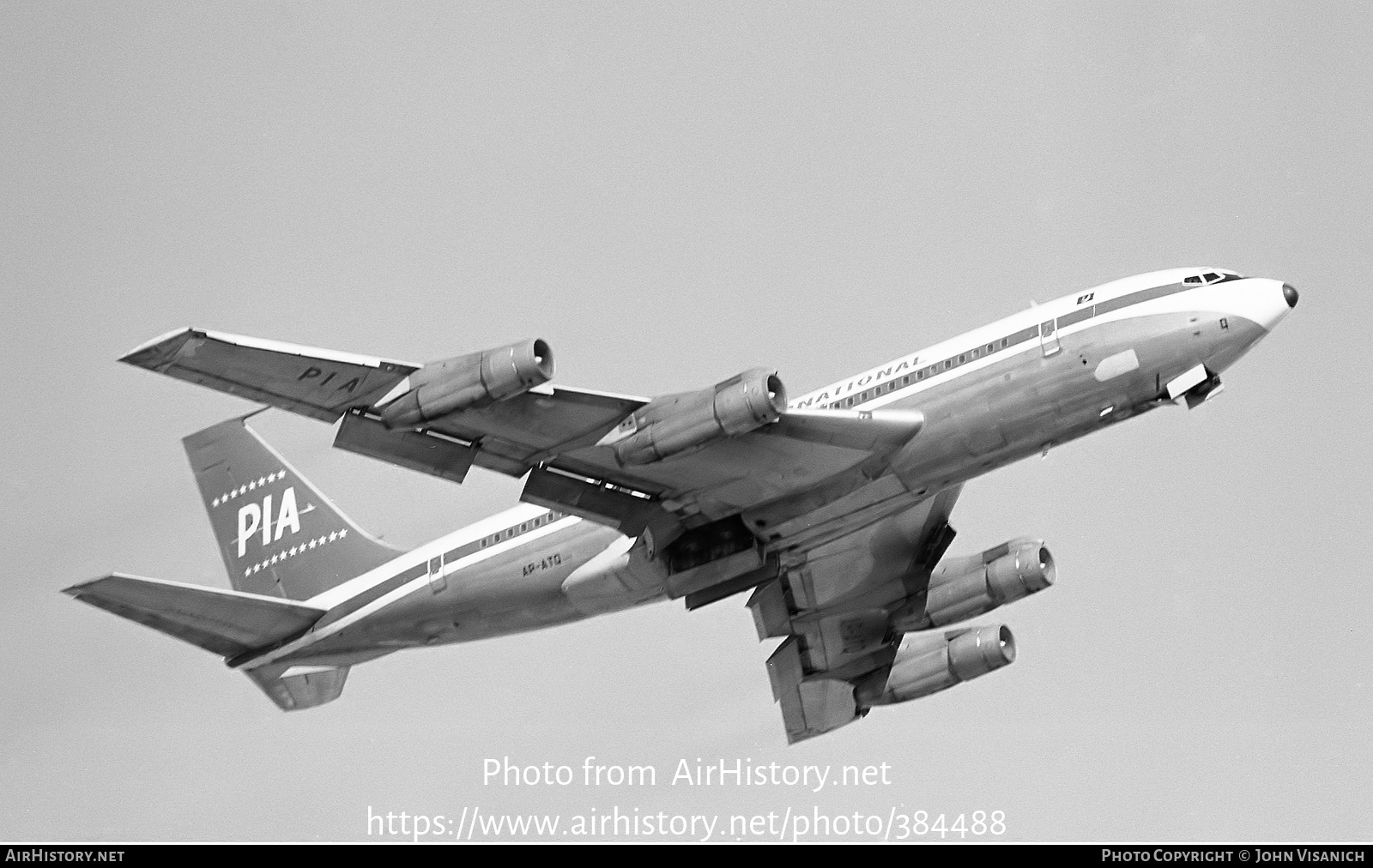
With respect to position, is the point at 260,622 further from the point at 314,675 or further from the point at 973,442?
the point at 973,442

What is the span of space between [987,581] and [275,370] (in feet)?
63.9

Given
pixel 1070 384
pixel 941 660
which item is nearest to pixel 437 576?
pixel 941 660

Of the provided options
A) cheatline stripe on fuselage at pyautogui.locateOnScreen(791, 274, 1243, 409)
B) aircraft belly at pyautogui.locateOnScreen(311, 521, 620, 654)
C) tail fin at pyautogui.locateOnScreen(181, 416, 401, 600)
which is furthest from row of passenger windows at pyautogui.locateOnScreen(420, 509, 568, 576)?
cheatline stripe on fuselage at pyautogui.locateOnScreen(791, 274, 1243, 409)

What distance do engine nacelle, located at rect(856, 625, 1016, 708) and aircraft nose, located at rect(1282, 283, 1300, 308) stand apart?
1274 centimetres

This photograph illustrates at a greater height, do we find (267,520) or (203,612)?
(267,520)

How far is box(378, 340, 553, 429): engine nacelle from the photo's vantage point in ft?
115

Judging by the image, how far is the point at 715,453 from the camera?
39.1 meters

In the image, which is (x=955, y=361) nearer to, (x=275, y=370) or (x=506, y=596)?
(x=506, y=596)

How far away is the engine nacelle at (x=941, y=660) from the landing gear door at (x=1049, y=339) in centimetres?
1086

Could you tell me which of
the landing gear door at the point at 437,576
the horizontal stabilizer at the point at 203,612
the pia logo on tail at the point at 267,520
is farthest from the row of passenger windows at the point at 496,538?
the pia logo on tail at the point at 267,520

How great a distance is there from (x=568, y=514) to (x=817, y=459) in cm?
604

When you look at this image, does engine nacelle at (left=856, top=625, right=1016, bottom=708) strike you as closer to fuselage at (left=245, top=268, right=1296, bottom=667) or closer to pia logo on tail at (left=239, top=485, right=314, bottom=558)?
fuselage at (left=245, top=268, right=1296, bottom=667)

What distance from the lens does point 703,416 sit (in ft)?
121

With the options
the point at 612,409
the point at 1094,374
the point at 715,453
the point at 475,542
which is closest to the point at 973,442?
the point at 1094,374
